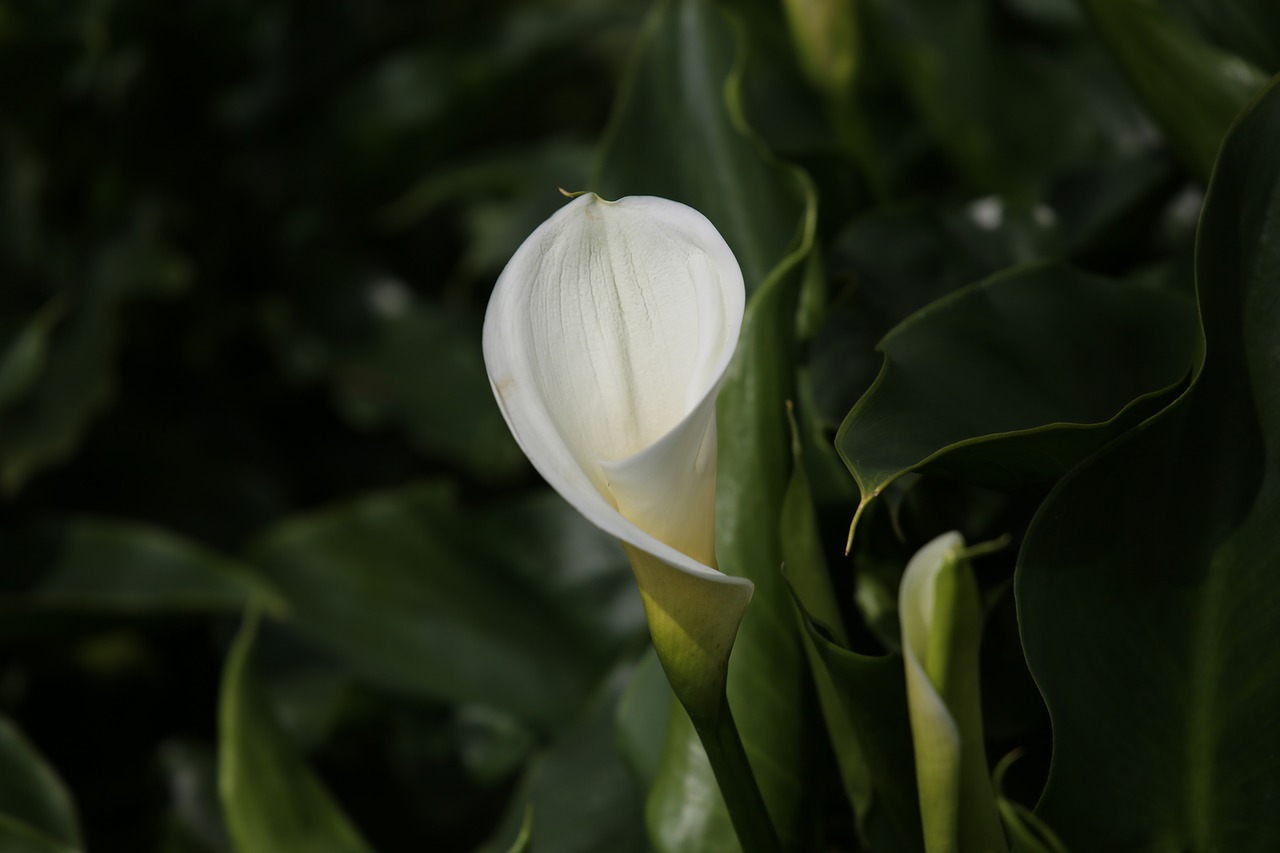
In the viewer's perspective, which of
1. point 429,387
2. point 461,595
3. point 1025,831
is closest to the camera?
point 1025,831

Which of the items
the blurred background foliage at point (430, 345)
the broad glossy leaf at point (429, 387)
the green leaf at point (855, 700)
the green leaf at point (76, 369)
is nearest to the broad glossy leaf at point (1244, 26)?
the blurred background foliage at point (430, 345)

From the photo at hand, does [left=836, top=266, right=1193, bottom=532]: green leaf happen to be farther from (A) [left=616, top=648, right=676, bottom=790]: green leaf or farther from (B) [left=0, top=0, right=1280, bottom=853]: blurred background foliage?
(A) [left=616, top=648, right=676, bottom=790]: green leaf

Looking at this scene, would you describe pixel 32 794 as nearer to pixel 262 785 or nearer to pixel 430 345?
pixel 262 785

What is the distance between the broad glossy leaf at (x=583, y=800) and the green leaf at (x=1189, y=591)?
0.18 metres

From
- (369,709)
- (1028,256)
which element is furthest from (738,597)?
(369,709)

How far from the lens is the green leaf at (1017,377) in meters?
0.29

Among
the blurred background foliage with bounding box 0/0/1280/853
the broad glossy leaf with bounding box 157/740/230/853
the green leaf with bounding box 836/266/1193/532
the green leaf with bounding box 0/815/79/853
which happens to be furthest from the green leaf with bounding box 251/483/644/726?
the green leaf with bounding box 836/266/1193/532

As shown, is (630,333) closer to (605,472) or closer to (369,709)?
(605,472)

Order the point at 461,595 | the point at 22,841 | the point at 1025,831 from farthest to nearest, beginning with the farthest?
the point at 461,595 → the point at 22,841 → the point at 1025,831

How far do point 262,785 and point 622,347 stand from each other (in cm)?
26

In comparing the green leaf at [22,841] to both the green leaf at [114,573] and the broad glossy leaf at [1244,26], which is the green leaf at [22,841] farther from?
the broad glossy leaf at [1244,26]

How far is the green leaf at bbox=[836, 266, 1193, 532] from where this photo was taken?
0.29m

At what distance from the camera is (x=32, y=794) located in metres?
0.50

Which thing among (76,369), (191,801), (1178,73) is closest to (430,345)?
(76,369)
